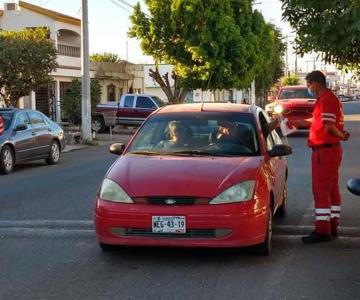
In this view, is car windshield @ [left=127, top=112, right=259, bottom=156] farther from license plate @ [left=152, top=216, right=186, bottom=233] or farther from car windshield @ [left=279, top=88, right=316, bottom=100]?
car windshield @ [left=279, top=88, right=316, bottom=100]

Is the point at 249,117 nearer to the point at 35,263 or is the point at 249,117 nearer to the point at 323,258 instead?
the point at 323,258

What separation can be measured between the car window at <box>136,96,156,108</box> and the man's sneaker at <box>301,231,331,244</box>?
24715 millimetres

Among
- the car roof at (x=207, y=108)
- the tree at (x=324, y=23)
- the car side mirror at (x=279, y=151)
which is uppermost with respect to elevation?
the tree at (x=324, y=23)

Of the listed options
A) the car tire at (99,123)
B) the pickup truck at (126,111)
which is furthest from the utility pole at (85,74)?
the car tire at (99,123)

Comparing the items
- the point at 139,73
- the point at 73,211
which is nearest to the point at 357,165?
the point at 73,211

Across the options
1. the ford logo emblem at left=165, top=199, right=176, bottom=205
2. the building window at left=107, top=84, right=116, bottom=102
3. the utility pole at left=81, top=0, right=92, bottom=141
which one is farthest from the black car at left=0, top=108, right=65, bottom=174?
the building window at left=107, top=84, right=116, bottom=102

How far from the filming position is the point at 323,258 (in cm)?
663

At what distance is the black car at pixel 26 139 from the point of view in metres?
15.0

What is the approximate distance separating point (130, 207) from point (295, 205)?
13.7 feet

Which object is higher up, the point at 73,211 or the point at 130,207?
the point at 130,207

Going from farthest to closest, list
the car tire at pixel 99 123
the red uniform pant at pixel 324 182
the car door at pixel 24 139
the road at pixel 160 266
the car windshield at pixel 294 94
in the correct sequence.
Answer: the car tire at pixel 99 123 → the car windshield at pixel 294 94 → the car door at pixel 24 139 → the red uniform pant at pixel 324 182 → the road at pixel 160 266

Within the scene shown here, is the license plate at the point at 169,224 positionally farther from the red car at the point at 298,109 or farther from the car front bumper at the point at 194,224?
the red car at the point at 298,109

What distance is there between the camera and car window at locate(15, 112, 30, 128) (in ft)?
51.7

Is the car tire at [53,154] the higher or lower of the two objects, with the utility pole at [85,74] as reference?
lower
